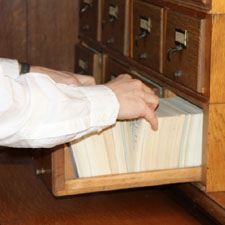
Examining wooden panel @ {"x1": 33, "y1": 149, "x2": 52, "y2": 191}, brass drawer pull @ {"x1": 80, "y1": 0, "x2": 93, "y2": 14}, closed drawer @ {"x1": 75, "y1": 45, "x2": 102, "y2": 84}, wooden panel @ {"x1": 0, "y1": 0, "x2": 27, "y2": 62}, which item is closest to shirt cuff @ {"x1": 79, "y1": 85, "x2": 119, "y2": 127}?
wooden panel @ {"x1": 33, "y1": 149, "x2": 52, "y2": 191}

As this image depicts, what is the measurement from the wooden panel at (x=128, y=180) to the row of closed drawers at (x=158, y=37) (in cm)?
21

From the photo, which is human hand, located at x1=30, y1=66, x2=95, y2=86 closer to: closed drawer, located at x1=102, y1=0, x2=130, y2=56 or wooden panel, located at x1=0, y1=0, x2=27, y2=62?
closed drawer, located at x1=102, y1=0, x2=130, y2=56

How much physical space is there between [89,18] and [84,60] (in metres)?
0.17

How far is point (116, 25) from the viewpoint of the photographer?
195 cm

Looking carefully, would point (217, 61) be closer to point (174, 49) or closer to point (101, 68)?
point (174, 49)

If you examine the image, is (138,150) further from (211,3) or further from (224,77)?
(211,3)

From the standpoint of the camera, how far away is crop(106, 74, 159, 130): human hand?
123 centimetres

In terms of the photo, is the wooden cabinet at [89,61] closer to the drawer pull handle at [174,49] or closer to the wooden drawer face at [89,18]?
the wooden drawer face at [89,18]

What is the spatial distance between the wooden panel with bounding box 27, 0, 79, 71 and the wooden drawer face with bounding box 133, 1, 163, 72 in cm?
80

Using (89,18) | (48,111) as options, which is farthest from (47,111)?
(89,18)

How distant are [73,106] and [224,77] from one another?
379 millimetres

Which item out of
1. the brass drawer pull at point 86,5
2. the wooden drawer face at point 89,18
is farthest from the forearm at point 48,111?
the brass drawer pull at point 86,5

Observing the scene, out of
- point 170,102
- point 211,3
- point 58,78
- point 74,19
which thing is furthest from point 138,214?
point 74,19

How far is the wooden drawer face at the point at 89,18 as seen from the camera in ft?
7.15
